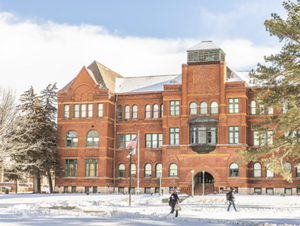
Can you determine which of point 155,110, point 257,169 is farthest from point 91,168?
point 257,169

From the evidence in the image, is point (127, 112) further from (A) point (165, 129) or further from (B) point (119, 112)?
(A) point (165, 129)

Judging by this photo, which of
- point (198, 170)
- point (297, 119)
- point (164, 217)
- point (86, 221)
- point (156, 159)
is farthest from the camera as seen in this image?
Answer: point (156, 159)

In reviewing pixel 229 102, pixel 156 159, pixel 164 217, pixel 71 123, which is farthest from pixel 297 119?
pixel 71 123

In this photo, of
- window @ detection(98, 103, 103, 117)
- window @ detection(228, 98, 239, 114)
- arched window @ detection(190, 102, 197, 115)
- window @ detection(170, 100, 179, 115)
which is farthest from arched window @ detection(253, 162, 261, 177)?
window @ detection(98, 103, 103, 117)

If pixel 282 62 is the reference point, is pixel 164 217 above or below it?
below

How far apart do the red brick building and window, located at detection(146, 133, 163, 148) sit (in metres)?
0.11

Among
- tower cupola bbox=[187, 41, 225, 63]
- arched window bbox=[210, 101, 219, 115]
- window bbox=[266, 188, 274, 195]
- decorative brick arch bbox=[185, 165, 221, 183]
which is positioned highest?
tower cupola bbox=[187, 41, 225, 63]

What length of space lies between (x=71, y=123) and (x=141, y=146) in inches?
377

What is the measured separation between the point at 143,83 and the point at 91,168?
1355cm

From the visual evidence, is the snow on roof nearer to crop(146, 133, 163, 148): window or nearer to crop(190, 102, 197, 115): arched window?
crop(190, 102, 197, 115): arched window

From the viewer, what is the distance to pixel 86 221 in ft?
66.3

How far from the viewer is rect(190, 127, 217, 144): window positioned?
2124 inches

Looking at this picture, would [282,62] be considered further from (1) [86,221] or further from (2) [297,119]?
(1) [86,221]

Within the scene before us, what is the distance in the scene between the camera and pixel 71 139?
59.6m
